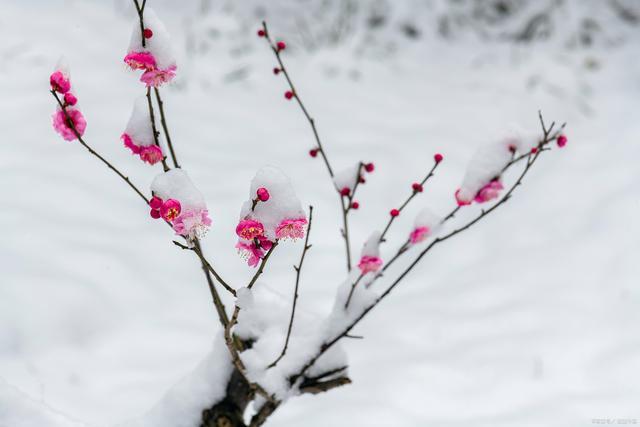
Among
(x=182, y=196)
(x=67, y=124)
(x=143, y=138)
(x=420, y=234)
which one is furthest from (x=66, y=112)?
(x=420, y=234)

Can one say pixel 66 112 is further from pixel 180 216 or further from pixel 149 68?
pixel 180 216

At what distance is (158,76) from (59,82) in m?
0.20

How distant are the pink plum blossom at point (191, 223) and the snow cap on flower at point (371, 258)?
0.44 metres

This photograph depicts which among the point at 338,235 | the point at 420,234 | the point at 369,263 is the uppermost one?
the point at 338,235

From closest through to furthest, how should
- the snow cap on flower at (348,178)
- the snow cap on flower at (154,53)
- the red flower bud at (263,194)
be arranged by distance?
the red flower bud at (263,194) → the snow cap on flower at (154,53) → the snow cap on flower at (348,178)

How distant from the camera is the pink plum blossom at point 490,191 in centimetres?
128

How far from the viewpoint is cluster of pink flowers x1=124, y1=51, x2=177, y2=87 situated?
42.5 inches

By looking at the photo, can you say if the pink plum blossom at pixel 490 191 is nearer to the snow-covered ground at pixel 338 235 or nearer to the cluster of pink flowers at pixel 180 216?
the snow-covered ground at pixel 338 235

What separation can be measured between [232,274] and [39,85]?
2058 millimetres

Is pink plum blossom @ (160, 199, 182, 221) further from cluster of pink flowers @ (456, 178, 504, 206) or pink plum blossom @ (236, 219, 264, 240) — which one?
cluster of pink flowers @ (456, 178, 504, 206)

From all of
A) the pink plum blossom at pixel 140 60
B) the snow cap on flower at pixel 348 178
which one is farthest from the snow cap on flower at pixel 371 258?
the pink plum blossom at pixel 140 60

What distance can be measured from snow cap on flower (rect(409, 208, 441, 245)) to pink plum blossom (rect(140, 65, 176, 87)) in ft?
2.18

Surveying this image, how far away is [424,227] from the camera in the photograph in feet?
4.63

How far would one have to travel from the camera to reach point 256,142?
412 centimetres
